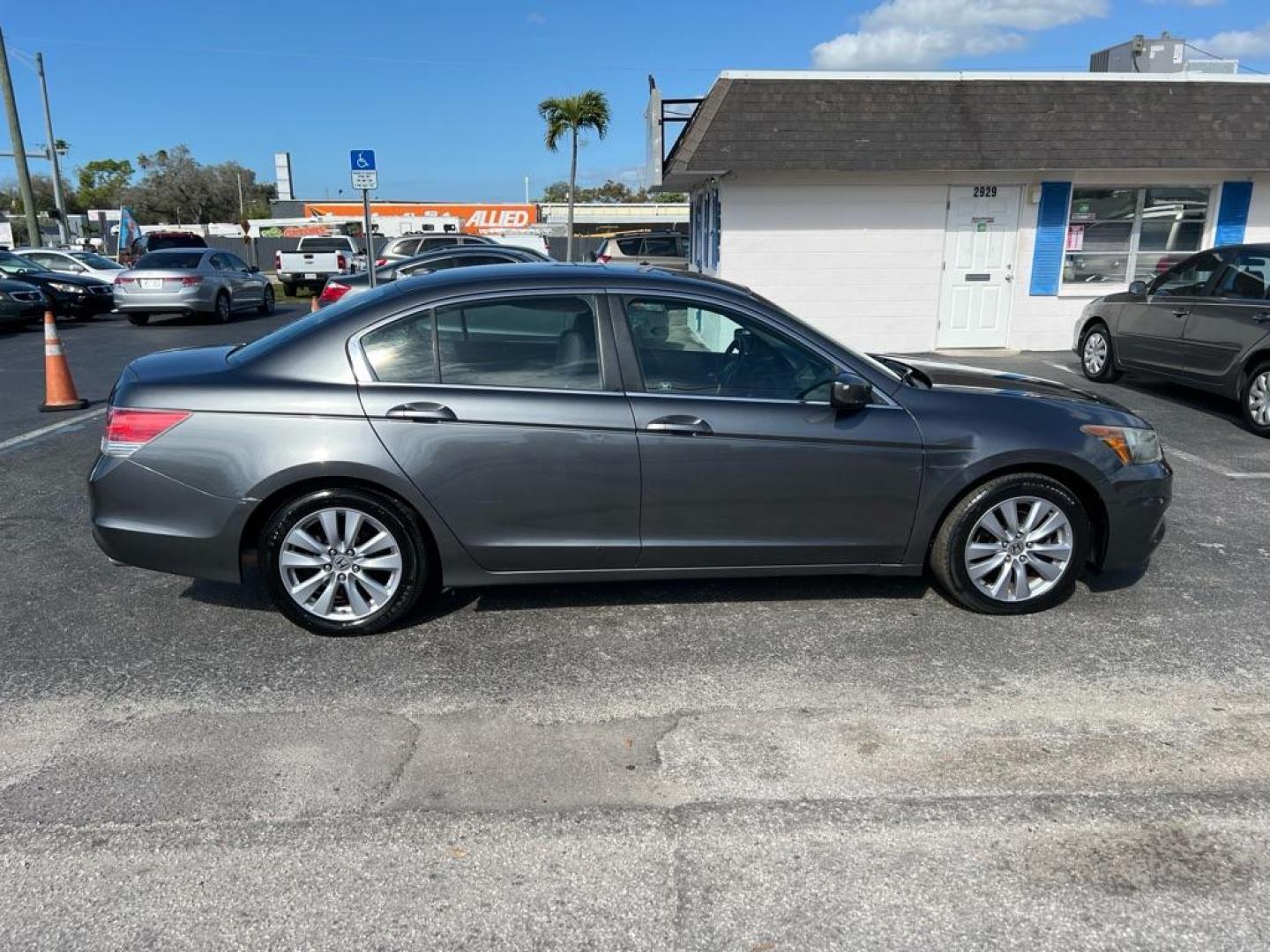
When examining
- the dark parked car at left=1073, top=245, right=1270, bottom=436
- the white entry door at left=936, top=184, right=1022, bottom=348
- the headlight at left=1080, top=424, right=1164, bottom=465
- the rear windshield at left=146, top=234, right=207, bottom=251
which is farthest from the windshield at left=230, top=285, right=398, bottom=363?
the rear windshield at left=146, top=234, right=207, bottom=251

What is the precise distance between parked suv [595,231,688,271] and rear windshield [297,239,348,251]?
14.1 meters

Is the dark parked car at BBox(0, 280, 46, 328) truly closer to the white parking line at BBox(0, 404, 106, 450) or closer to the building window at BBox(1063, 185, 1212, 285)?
the white parking line at BBox(0, 404, 106, 450)

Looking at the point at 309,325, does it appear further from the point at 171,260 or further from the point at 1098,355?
the point at 171,260

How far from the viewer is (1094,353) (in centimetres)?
1105

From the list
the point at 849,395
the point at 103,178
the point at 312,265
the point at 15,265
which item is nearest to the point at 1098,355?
the point at 849,395

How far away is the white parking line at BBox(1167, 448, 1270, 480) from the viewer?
7.10 metres

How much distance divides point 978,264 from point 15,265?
774 inches

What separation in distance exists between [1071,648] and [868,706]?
1166 mm

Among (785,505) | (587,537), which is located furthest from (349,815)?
(785,505)

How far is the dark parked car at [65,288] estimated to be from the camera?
768 inches

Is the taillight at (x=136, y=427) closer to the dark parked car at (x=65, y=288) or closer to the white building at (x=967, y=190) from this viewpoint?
the white building at (x=967, y=190)

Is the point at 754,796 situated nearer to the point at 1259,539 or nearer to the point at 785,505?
the point at 785,505

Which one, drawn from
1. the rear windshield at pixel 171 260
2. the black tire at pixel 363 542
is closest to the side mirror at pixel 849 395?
the black tire at pixel 363 542

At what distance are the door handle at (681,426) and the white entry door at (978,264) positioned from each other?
→ 10.7 meters
